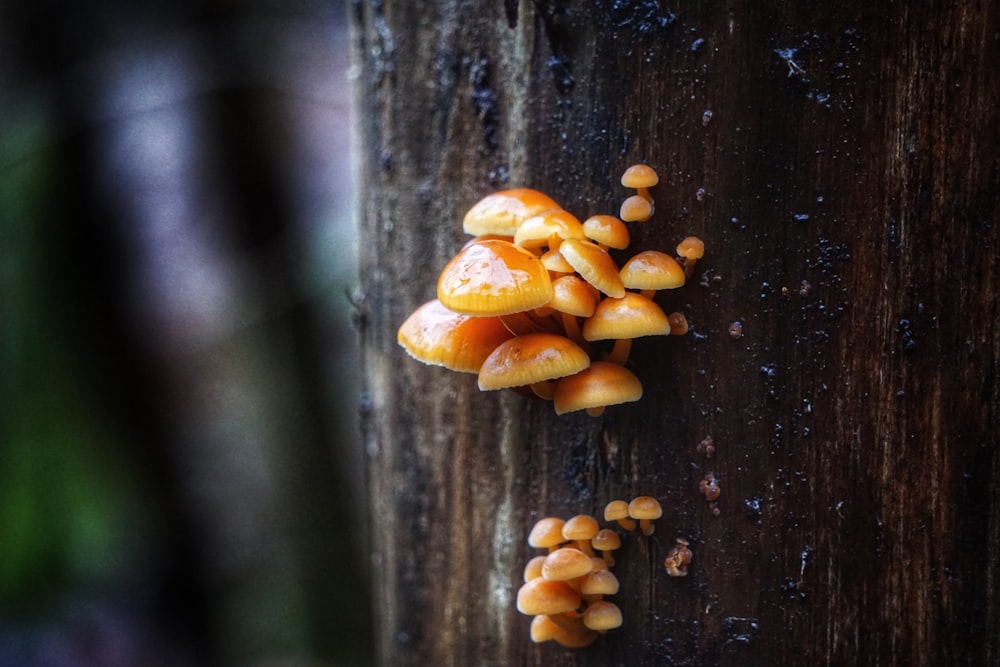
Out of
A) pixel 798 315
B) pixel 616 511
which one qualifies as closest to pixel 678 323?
pixel 798 315

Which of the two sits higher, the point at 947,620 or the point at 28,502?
the point at 947,620

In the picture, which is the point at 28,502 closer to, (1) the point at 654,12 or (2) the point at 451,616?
(2) the point at 451,616

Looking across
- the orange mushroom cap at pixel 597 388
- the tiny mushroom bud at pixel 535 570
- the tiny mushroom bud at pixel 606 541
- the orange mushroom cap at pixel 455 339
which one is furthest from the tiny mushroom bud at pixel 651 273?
the tiny mushroom bud at pixel 535 570

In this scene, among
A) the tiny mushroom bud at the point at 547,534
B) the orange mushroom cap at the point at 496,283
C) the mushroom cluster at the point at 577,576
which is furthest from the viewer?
the tiny mushroom bud at the point at 547,534

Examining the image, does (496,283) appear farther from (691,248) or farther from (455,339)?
(691,248)

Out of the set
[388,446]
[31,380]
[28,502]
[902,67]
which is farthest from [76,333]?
[902,67]

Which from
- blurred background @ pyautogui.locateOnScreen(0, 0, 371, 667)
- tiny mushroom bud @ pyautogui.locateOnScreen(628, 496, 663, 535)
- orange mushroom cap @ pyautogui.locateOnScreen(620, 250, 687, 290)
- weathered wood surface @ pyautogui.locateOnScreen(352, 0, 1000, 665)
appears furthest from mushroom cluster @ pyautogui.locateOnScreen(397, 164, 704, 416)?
blurred background @ pyautogui.locateOnScreen(0, 0, 371, 667)

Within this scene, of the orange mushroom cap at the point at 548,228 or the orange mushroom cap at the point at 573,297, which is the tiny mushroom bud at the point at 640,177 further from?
the orange mushroom cap at the point at 573,297
